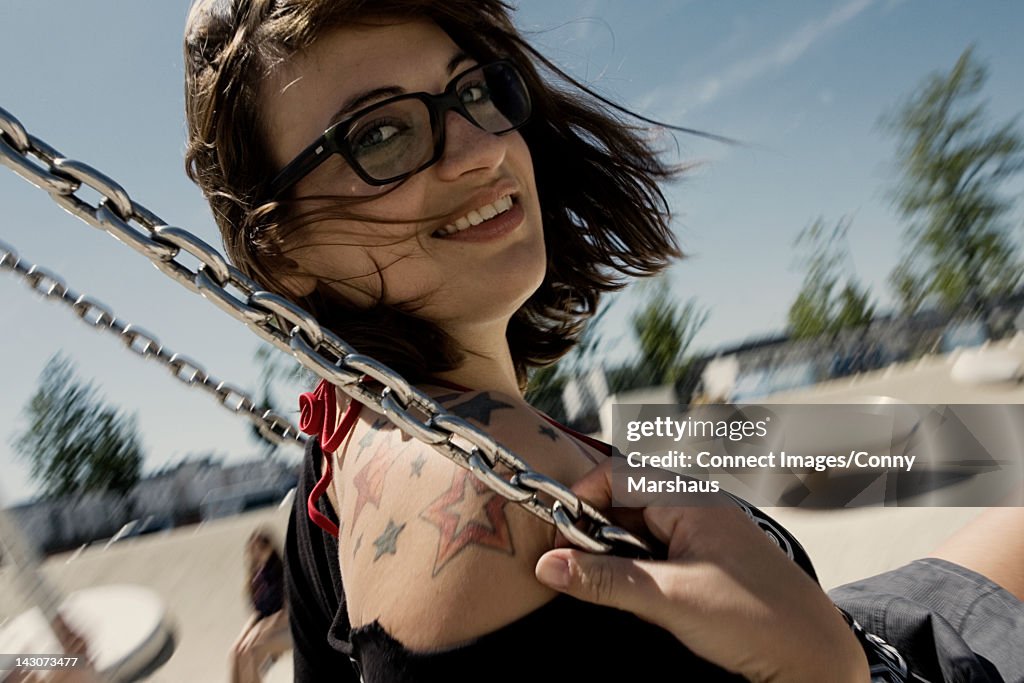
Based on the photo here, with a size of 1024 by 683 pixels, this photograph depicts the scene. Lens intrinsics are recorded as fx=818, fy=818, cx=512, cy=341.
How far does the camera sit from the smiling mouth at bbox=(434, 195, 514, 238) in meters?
1.32

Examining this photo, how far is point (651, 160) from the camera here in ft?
7.23

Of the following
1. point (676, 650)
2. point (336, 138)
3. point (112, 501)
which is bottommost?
point (112, 501)

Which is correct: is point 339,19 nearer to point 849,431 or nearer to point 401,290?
point 401,290

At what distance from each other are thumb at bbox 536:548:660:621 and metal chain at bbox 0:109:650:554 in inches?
0.9

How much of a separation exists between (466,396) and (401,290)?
11.1 inches

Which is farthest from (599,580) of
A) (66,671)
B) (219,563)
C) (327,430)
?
(219,563)

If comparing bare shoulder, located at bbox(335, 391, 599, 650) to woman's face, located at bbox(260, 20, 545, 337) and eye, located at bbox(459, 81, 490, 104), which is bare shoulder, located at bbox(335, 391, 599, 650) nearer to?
woman's face, located at bbox(260, 20, 545, 337)

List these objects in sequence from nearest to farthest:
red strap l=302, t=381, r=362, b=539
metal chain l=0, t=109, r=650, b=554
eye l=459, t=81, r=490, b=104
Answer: metal chain l=0, t=109, r=650, b=554, red strap l=302, t=381, r=362, b=539, eye l=459, t=81, r=490, b=104

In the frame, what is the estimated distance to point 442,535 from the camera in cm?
87

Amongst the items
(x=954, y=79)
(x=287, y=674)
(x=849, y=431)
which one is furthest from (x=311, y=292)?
(x=954, y=79)

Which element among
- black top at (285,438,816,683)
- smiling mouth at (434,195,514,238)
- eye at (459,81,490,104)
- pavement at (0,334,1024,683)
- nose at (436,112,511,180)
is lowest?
pavement at (0,334,1024,683)

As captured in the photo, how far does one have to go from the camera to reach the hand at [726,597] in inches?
33.0

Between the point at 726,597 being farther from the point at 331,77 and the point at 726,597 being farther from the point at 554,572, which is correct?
the point at 331,77

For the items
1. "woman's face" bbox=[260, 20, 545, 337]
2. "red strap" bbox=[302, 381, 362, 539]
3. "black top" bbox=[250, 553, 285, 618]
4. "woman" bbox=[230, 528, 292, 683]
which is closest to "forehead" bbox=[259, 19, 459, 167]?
"woman's face" bbox=[260, 20, 545, 337]
